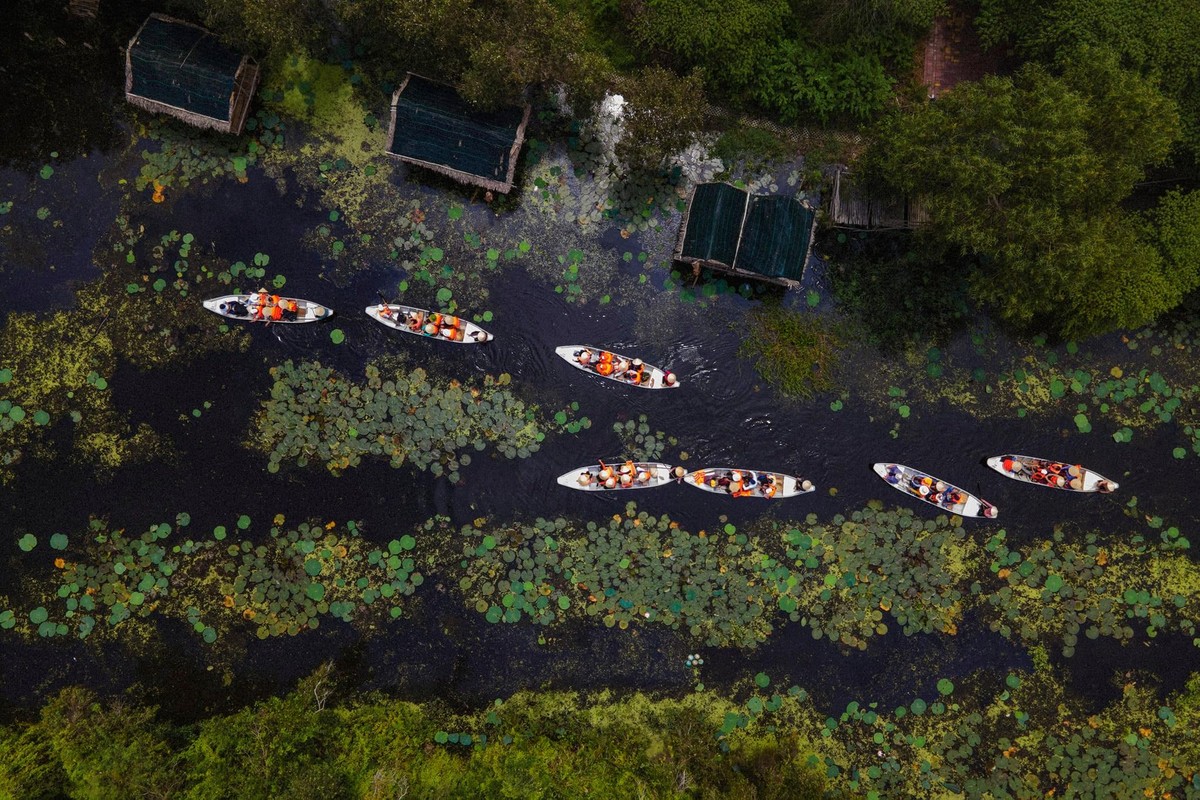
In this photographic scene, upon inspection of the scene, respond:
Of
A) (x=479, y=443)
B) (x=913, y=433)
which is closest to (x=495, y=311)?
(x=479, y=443)

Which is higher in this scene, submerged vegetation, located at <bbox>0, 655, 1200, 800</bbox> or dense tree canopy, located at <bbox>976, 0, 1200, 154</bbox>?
dense tree canopy, located at <bbox>976, 0, 1200, 154</bbox>

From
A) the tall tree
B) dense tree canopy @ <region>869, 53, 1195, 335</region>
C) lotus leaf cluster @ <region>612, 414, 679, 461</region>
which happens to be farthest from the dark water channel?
dense tree canopy @ <region>869, 53, 1195, 335</region>

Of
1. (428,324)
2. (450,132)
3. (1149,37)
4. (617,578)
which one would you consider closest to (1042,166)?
(1149,37)

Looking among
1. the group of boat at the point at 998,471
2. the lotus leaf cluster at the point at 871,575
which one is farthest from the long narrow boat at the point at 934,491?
the lotus leaf cluster at the point at 871,575

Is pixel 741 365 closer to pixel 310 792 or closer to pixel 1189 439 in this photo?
pixel 1189 439

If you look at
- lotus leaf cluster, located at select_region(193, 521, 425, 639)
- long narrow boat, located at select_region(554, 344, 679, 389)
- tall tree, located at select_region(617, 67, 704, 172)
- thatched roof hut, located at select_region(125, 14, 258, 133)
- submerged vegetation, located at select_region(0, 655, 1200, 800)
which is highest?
tall tree, located at select_region(617, 67, 704, 172)

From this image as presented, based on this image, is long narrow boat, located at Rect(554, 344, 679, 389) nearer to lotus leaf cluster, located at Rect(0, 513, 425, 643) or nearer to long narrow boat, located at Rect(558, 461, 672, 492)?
long narrow boat, located at Rect(558, 461, 672, 492)
